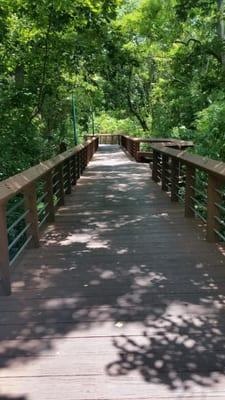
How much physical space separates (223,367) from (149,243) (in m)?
2.66

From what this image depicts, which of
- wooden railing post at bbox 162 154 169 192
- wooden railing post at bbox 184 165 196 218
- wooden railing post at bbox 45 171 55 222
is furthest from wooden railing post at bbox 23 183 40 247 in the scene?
wooden railing post at bbox 162 154 169 192

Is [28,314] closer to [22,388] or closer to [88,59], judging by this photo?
[22,388]

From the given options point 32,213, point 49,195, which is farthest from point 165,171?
point 32,213

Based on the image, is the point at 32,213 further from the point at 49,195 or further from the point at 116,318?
the point at 116,318

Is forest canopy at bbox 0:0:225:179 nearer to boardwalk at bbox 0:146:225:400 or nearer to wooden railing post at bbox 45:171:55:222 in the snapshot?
wooden railing post at bbox 45:171:55:222

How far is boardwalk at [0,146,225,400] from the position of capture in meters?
2.40

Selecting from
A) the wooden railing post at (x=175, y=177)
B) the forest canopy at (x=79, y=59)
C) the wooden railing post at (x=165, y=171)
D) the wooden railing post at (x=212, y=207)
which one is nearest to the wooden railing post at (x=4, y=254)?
the wooden railing post at (x=212, y=207)

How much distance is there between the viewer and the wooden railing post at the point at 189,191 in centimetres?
611

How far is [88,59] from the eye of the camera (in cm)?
1144

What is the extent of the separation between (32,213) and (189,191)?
233cm

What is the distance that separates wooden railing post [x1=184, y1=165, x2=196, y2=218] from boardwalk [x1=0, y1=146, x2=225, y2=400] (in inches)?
26.3

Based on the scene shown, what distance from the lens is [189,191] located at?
6254mm

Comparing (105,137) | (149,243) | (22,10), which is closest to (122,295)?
(149,243)

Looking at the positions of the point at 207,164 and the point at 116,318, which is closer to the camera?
the point at 116,318
